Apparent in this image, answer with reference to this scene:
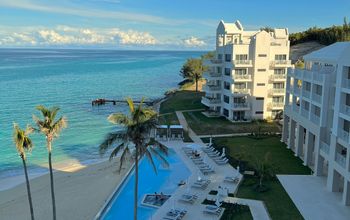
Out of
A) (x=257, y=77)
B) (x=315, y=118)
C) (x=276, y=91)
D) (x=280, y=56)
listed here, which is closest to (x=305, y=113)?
(x=315, y=118)

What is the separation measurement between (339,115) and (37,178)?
104 feet

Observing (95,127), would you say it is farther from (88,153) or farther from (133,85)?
(133,85)

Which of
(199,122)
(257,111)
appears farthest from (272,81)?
(199,122)

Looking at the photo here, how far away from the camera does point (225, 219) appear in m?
24.5

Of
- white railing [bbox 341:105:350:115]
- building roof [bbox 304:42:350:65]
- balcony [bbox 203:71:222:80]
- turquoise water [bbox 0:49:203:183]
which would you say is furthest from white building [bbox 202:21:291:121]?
white railing [bbox 341:105:350:115]

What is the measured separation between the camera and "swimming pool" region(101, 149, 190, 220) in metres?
27.2

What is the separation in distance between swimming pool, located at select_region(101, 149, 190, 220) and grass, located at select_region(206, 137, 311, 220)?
240 inches

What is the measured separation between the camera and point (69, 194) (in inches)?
1305

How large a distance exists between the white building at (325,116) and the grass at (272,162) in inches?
61.7

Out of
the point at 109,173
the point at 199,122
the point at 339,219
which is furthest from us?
the point at 199,122

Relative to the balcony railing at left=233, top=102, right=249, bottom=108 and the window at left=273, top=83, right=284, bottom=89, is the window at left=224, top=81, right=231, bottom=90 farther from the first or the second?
the window at left=273, top=83, right=284, bottom=89

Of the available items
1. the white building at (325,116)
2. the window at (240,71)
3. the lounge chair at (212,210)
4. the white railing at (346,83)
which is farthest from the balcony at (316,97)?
the window at (240,71)

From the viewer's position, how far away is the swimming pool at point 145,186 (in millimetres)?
27234

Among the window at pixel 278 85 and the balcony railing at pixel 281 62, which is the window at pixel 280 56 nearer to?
the balcony railing at pixel 281 62
